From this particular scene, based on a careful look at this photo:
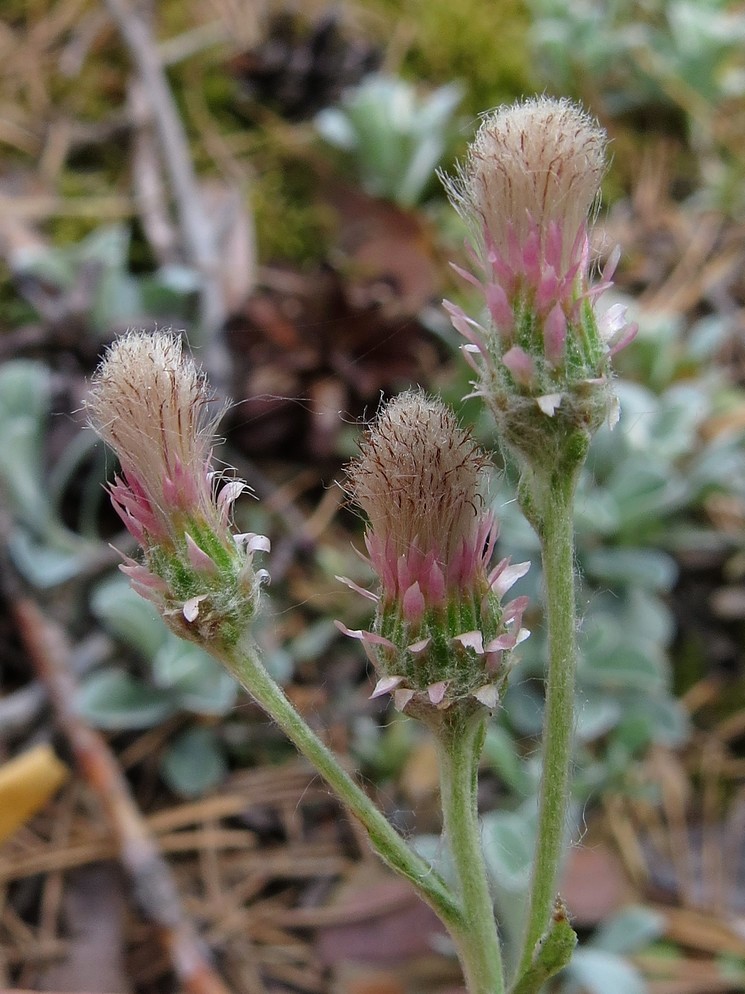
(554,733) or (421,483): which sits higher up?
(421,483)

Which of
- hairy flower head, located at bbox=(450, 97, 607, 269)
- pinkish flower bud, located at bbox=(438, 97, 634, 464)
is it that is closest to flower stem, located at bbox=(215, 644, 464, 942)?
pinkish flower bud, located at bbox=(438, 97, 634, 464)

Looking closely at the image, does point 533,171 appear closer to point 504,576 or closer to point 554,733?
point 504,576

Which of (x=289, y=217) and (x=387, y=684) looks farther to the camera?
(x=289, y=217)

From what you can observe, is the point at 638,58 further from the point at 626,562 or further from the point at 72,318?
the point at 72,318

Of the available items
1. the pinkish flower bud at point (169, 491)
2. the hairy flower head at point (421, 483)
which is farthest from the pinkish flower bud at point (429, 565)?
the pinkish flower bud at point (169, 491)

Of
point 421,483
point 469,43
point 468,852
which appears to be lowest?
point 468,852

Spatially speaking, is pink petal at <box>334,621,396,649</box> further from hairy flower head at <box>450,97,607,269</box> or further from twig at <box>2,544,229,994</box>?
twig at <box>2,544,229,994</box>

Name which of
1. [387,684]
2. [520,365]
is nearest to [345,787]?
[387,684]

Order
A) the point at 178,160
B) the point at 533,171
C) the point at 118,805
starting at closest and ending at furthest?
the point at 533,171, the point at 118,805, the point at 178,160
